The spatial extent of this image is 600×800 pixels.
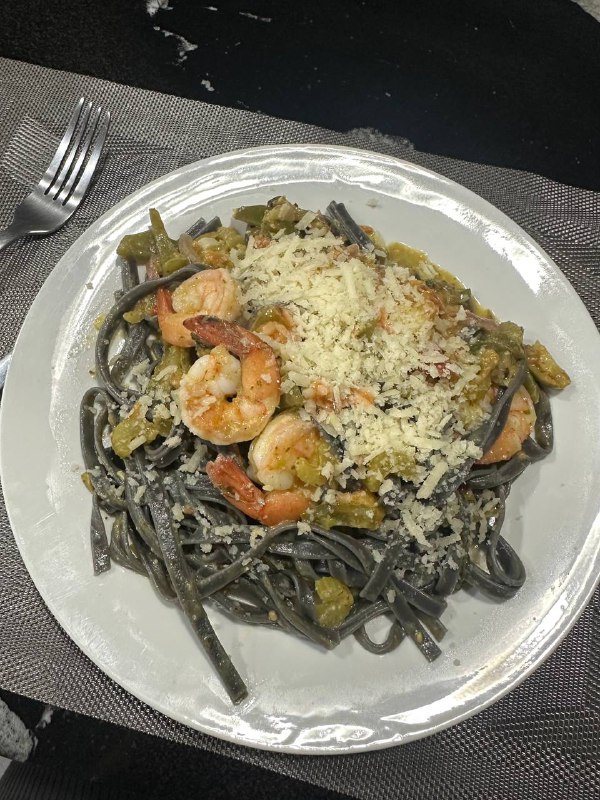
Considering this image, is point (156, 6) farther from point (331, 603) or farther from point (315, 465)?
point (331, 603)

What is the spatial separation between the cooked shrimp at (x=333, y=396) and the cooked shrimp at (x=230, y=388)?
0.48 feet

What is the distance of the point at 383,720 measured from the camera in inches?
88.1

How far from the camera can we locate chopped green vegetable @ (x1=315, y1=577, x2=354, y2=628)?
234cm

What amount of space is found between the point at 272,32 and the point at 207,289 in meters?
2.56

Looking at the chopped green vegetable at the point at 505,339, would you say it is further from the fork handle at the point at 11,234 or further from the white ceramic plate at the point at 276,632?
the fork handle at the point at 11,234

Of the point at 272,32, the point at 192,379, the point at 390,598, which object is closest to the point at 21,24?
the point at 272,32

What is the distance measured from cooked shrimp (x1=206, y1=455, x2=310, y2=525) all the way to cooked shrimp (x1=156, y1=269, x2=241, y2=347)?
1.81ft

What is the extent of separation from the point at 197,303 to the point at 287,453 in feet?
2.39

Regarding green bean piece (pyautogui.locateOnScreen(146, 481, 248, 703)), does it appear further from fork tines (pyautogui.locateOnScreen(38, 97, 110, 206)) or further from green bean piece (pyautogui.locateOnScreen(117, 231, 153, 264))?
fork tines (pyautogui.locateOnScreen(38, 97, 110, 206))

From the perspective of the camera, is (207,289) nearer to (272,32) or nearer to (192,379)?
(192,379)

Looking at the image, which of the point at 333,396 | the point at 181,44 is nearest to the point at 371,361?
the point at 333,396

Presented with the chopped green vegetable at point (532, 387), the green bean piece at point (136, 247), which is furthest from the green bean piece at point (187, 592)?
the chopped green vegetable at point (532, 387)

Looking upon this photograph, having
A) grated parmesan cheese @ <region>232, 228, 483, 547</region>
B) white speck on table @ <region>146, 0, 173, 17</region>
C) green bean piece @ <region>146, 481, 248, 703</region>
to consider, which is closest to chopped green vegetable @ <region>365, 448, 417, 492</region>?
grated parmesan cheese @ <region>232, 228, 483, 547</region>

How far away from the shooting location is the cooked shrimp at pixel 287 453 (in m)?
2.22
